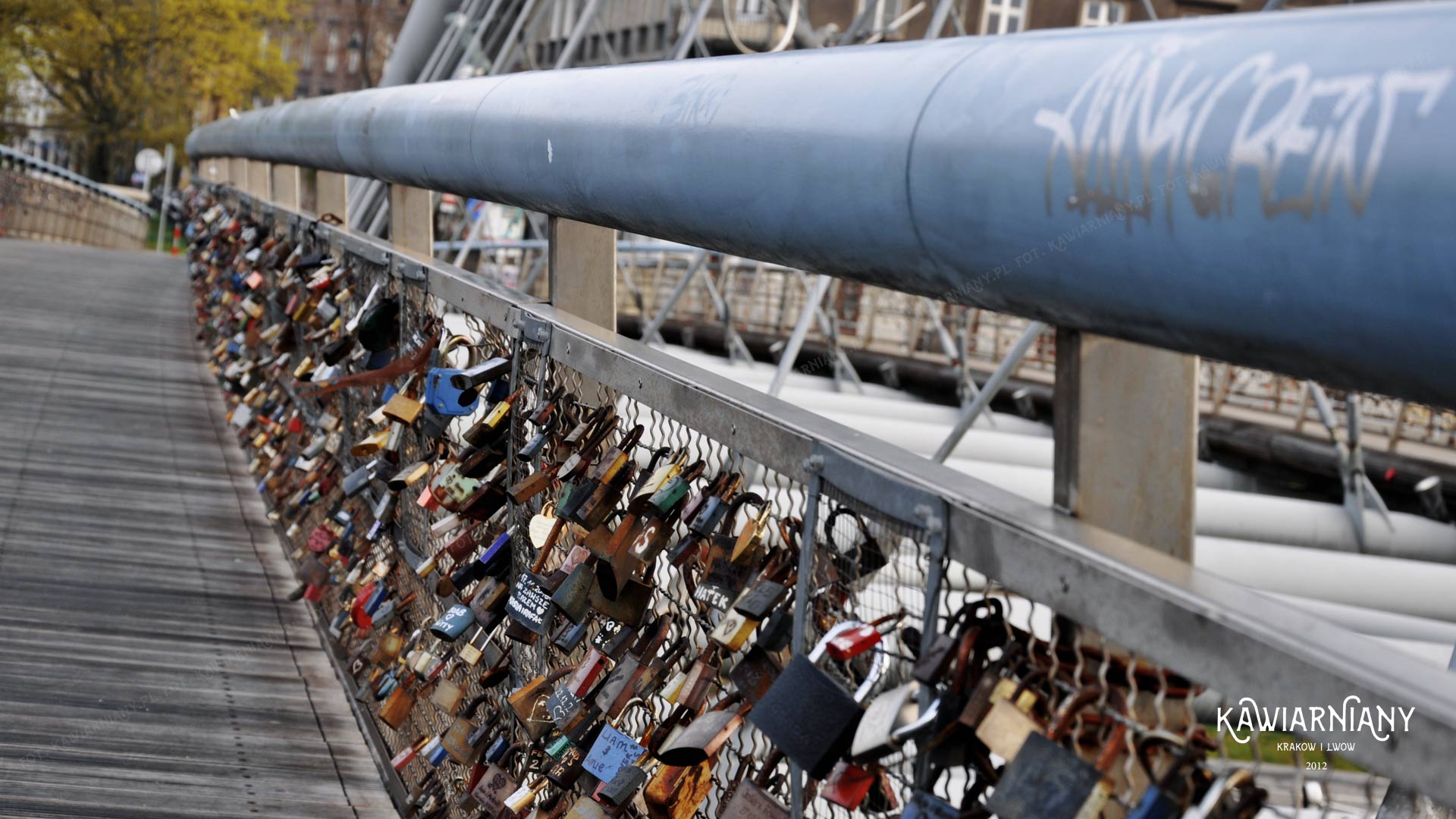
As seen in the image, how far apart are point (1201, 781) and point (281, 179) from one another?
926cm

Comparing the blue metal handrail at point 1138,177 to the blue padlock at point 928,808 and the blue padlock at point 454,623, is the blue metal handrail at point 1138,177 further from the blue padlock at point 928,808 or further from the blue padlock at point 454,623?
the blue padlock at point 454,623

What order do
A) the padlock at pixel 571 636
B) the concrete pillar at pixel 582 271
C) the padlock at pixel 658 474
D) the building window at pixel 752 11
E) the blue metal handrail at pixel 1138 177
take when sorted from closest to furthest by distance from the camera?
the blue metal handrail at pixel 1138 177
the padlock at pixel 658 474
the padlock at pixel 571 636
the concrete pillar at pixel 582 271
the building window at pixel 752 11

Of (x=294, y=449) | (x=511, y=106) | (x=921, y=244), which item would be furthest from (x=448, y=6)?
(x=921, y=244)

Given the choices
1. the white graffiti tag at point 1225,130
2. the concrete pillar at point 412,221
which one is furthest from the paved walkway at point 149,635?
the white graffiti tag at point 1225,130

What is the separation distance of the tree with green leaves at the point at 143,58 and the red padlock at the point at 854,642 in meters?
48.2

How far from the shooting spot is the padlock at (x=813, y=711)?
1.56 meters

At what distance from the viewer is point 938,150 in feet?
4.33

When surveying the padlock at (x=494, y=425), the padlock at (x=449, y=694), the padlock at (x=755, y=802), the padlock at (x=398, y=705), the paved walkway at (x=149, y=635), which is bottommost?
the paved walkway at (x=149, y=635)

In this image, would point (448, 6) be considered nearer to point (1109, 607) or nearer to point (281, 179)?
point (281, 179)

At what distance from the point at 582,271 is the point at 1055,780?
2.08 metres

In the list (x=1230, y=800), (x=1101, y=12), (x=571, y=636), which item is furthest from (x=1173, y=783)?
(x=1101, y=12)

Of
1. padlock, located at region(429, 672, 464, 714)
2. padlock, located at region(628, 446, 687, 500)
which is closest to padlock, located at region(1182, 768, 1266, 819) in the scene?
padlock, located at region(628, 446, 687, 500)

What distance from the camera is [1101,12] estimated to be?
23797 mm

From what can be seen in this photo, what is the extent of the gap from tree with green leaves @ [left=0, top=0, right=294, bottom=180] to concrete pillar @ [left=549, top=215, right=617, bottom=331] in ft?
153
